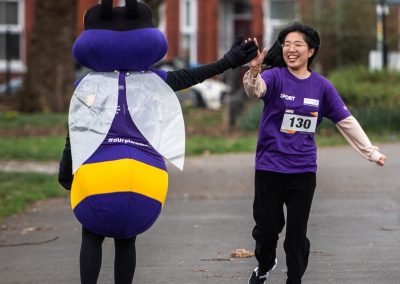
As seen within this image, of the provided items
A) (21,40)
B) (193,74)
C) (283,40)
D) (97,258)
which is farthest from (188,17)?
(97,258)

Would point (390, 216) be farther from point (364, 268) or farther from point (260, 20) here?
point (260, 20)

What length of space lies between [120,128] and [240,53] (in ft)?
2.61

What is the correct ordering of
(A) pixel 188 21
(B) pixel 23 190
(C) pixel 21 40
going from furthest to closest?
(A) pixel 188 21
(C) pixel 21 40
(B) pixel 23 190

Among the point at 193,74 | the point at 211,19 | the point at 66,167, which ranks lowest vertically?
the point at 211,19

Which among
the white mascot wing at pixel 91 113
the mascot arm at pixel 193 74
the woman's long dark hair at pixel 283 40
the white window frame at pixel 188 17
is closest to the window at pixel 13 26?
the white window frame at pixel 188 17

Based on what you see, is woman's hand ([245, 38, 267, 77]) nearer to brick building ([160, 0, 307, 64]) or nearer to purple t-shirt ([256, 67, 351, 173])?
purple t-shirt ([256, 67, 351, 173])

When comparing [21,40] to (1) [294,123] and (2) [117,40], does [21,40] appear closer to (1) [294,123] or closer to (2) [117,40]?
(1) [294,123]

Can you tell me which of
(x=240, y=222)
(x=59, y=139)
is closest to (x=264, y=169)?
(x=240, y=222)

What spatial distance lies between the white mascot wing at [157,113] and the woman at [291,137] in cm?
62

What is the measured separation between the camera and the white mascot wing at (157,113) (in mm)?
5414

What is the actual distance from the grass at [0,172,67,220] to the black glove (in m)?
5.20

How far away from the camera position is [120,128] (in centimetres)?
538

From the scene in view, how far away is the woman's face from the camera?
606 centimetres

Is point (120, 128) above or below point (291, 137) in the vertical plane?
above
